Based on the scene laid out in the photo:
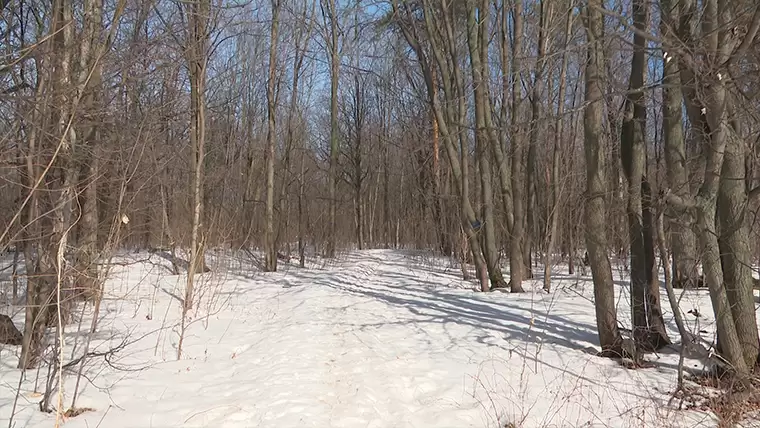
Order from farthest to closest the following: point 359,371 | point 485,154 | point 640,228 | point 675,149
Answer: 1. point 485,154
2. point 675,149
3. point 640,228
4. point 359,371

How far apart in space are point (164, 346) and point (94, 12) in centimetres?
423

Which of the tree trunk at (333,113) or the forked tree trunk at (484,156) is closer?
the forked tree trunk at (484,156)

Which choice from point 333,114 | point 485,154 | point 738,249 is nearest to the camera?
point 738,249

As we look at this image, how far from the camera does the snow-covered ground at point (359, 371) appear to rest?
11.7 ft

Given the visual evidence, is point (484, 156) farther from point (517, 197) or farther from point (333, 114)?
point (333, 114)

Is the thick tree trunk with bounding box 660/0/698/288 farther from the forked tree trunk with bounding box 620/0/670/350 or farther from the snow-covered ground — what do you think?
the snow-covered ground

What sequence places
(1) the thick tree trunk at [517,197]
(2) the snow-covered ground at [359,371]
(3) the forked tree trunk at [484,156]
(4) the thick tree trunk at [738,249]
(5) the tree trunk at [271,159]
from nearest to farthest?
(2) the snow-covered ground at [359,371] → (4) the thick tree trunk at [738,249] → (1) the thick tree trunk at [517,197] → (3) the forked tree trunk at [484,156] → (5) the tree trunk at [271,159]

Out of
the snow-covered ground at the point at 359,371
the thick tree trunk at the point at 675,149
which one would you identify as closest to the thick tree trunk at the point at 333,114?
the snow-covered ground at the point at 359,371

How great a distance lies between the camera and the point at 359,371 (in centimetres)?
448

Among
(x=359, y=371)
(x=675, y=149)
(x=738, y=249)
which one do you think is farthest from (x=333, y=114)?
(x=738, y=249)

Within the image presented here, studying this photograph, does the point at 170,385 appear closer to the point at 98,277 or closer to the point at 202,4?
the point at 98,277

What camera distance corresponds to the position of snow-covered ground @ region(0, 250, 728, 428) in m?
3.56

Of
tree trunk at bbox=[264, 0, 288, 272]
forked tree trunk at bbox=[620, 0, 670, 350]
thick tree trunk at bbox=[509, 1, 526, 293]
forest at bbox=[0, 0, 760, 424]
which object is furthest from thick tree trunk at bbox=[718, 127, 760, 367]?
tree trunk at bbox=[264, 0, 288, 272]

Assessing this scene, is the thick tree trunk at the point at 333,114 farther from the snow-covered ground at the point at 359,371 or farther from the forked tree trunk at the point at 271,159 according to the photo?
the snow-covered ground at the point at 359,371
